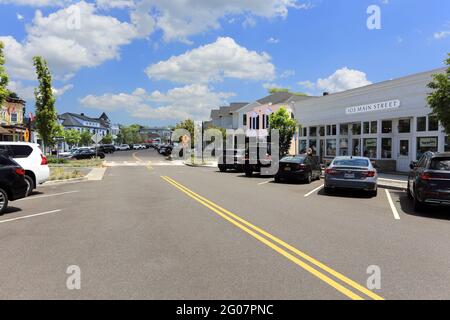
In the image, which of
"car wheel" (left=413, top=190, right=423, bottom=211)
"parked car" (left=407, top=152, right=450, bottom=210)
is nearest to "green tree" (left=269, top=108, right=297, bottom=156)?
"car wheel" (left=413, top=190, right=423, bottom=211)

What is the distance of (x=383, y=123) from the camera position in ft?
79.5

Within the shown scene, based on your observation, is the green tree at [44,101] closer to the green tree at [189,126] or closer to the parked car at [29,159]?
the parked car at [29,159]

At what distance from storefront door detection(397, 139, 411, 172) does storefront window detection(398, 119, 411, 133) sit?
1.92 ft

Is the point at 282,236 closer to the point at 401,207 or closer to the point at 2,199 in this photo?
the point at 401,207

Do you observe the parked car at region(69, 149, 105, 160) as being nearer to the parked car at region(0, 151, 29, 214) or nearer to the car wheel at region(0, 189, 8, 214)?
the parked car at region(0, 151, 29, 214)

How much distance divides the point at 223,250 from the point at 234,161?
19.2 metres

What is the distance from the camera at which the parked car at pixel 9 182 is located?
995 cm

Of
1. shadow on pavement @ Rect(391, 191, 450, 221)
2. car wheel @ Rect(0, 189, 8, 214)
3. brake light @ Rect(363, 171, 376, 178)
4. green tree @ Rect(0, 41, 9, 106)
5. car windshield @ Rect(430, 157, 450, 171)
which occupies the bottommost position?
shadow on pavement @ Rect(391, 191, 450, 221)

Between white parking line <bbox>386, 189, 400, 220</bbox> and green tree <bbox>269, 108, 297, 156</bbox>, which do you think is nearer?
white parking line <bbox>386, 189, 400, 220</bbox>

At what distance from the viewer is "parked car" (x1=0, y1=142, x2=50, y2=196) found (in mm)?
14479

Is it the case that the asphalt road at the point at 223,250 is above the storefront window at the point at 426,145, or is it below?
below

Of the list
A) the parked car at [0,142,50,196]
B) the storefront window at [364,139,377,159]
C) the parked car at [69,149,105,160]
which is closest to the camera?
the parked car at [0,142,50,196]

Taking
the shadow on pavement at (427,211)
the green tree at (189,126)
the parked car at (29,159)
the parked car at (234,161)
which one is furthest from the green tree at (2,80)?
the green tree at (189,126)

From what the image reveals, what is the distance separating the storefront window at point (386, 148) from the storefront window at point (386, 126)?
0.55 meters
